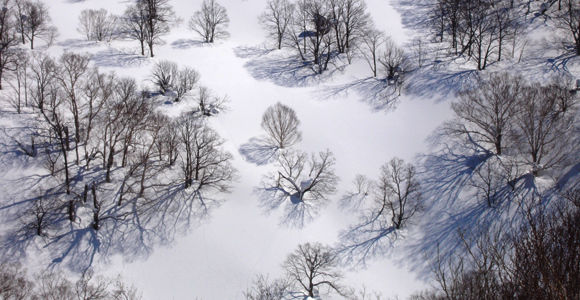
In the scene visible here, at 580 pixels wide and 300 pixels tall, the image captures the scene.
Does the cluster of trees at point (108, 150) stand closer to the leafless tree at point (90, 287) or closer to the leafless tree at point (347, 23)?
the leafless tree at point (90, 287)

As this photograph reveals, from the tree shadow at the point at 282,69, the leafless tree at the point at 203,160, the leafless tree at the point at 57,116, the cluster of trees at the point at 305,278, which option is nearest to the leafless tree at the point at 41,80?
the leafless tree at the point at 57,116

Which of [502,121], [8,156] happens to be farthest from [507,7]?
[8,156]

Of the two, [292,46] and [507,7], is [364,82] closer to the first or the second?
[292,46]

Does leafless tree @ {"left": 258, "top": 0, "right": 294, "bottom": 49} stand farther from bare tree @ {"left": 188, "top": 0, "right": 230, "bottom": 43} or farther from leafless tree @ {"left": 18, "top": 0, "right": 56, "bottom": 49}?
leafless tree @ {"left": 18, "top": 0, "right": 56, "bottom": 49}

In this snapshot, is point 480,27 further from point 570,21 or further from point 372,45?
point 372,45

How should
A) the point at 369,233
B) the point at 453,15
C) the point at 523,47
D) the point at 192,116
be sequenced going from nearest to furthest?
the point at 369,233 → the point at 192,116 → the point at 523,47 → the point at 453,15

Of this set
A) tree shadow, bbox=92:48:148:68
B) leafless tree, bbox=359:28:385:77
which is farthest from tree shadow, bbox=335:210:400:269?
tree shadow, bbox=92:48:148:68
